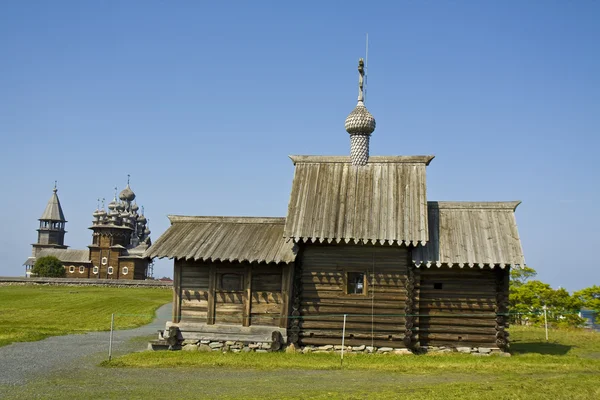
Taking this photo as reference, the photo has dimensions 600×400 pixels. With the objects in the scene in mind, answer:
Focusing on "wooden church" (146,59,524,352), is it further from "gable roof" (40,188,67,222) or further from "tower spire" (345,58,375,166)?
"gable roof" (40,188,67,222)

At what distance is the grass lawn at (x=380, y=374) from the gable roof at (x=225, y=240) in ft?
11.3

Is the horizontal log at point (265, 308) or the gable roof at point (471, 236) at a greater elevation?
the gable roof at point (471, 236)

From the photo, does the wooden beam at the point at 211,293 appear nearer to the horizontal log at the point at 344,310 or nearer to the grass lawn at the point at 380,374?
the grass lawn at the point at 380,374

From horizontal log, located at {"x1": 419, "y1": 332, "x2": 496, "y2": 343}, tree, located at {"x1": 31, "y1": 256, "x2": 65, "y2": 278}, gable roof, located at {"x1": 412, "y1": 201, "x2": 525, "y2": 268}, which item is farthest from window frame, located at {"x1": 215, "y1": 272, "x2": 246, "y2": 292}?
tree, located at {"x1": 31, "y1": 256, "x2": 65, "y2": 278}

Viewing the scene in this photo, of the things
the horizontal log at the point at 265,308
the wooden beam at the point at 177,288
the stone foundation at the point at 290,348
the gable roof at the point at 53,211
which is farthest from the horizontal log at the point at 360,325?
the gable roof at the point at 53,211

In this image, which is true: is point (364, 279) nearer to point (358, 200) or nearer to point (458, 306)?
point (358, 200)

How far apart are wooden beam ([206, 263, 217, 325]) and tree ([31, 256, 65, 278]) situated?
312 ft

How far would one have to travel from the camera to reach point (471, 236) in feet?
74.5

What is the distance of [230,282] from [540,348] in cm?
1209

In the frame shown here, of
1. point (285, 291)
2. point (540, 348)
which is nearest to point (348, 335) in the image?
point (285, 291)

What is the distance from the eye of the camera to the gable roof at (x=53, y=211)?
13425 centimetres

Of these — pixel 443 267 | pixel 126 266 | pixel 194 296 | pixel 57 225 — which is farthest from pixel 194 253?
pixel 57 225

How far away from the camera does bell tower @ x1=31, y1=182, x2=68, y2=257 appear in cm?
13239

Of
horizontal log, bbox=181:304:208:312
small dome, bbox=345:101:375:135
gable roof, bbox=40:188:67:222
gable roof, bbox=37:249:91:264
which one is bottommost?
horizontal log, bbox=181:304:208:312
